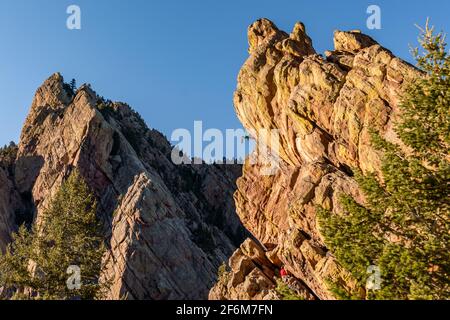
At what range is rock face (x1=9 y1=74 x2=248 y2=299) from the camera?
6544 centimetres

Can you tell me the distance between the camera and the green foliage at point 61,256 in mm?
32531

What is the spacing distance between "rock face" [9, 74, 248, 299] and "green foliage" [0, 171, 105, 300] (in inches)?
453

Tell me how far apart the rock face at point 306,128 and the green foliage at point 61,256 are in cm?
1384

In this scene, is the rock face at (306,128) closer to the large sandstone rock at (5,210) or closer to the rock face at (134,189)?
the rock face at (134,189)

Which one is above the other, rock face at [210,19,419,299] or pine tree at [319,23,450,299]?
rock face at [210,19,419,299]

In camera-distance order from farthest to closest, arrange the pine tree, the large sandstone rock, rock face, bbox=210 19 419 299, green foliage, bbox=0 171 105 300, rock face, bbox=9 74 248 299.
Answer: the large sandstone rock, rock face, bbox=9 74 248 299, rock face, bbox=210 19 419 299, green foliage, bbox=0 171 105 300, the pine tree

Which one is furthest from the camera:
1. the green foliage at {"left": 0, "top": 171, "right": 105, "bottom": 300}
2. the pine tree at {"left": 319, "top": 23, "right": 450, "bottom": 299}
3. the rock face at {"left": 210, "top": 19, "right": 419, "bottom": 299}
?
the rock face at {"left": 210, "top": 19, "right": 419, "bottom": 299}

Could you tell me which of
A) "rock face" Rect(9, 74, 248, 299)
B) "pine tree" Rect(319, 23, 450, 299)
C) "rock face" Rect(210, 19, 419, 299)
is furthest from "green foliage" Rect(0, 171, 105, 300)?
"pine tree" Rect(319, 23, 450, 299)

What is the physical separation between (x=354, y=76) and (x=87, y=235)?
94.9ft

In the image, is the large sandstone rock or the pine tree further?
the large sandstone rock

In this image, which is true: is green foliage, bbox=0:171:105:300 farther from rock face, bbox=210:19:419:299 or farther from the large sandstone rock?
the large sandstone rock

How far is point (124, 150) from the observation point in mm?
87750
